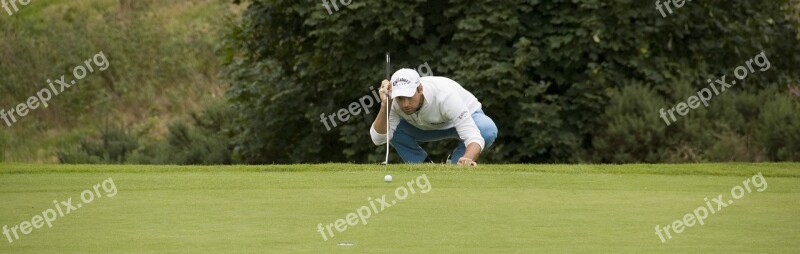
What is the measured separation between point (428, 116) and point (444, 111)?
0.25 m

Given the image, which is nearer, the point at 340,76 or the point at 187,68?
the point at 340,76

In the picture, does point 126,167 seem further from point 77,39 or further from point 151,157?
point 77,39

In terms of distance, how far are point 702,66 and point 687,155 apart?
97.6 inches

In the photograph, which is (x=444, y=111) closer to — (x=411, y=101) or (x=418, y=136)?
(x=411, y=101)

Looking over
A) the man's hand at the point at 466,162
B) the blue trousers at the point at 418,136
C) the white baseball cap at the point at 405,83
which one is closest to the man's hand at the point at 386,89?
the white baseball cap at the point at 405,83

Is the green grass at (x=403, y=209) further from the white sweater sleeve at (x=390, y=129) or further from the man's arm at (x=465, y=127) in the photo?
the white sweater sleeve at (x=390, y=129)

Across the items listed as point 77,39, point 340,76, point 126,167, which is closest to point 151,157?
point 340,76

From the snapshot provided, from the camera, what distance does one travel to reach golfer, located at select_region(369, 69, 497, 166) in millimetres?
11820

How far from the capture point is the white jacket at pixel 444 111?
12.0m

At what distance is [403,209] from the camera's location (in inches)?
352

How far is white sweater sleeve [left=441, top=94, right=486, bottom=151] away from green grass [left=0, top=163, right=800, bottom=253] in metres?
0.36

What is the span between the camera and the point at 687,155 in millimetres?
20094

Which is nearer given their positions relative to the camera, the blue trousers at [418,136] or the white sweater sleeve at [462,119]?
the white sweater sleeve at [462,119]

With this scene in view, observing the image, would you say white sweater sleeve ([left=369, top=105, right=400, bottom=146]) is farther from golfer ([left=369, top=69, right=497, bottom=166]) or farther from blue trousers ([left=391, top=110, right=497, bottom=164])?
blue trousers ([left=391, top=110, right=497, bottom=164])
